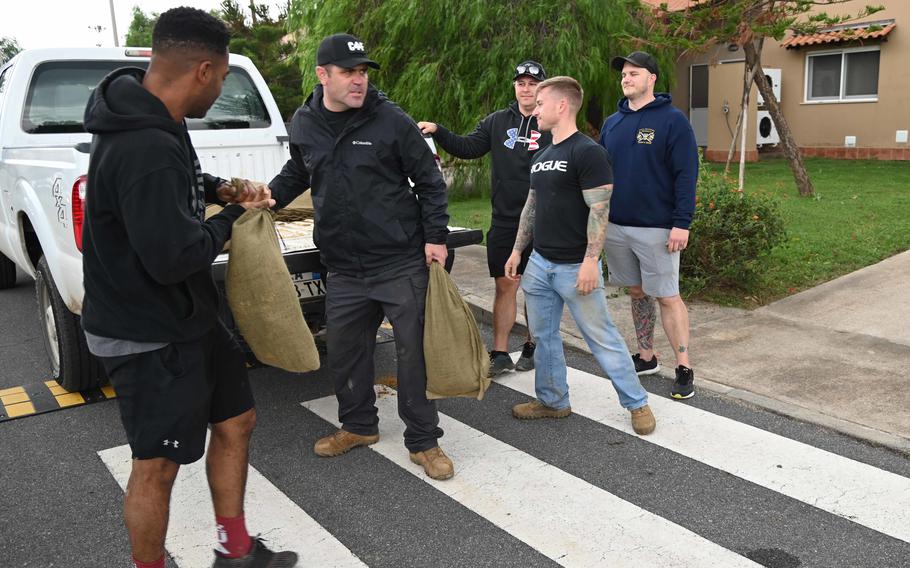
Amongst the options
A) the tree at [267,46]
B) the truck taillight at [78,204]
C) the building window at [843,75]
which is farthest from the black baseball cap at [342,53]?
the tree at [267,46]

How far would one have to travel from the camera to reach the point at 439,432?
404 centimetres

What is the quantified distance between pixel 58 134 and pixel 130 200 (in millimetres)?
4112

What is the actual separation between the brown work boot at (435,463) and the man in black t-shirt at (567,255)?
0.78 m

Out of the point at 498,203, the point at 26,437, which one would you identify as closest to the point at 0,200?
the point at 26,437

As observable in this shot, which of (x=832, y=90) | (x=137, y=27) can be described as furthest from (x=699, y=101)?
(x=137, y=27)

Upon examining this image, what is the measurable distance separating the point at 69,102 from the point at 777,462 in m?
5.31

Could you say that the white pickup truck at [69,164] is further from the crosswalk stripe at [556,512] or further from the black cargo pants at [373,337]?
the crosswalk stripe at [556,512]

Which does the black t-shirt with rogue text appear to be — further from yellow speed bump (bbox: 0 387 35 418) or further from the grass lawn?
yellow speed bump (bbox: 0 387 35 418)

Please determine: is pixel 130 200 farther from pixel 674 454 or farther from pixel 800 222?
pixel 800 222

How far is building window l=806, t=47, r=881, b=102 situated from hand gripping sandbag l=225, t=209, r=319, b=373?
18.5 metres

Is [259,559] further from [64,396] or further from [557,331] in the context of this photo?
[64,396]

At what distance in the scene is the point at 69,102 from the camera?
Answer: 5988 mm

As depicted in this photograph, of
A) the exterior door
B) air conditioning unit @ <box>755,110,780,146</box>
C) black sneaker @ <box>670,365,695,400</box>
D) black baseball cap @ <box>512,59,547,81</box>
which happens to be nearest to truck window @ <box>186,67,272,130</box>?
black baseball cap @ <box>512,59,547,81</box>

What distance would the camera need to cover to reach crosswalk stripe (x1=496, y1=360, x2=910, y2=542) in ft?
11.3
